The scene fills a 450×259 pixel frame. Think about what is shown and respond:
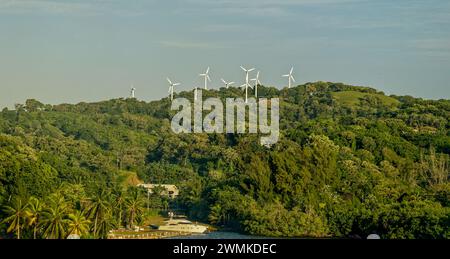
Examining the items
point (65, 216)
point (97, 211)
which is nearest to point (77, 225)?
point (65, 216)

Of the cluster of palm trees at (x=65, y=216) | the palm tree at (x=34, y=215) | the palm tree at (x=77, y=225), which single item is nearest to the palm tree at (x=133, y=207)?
the cluster of palm trees at (x=65, y=216)

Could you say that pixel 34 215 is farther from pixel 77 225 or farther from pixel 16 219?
pixel 77 225

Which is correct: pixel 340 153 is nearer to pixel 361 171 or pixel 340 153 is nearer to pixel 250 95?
pixel 361 171

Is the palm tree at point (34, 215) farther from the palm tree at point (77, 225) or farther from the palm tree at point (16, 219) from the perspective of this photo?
the palm tree at point (77, 225)

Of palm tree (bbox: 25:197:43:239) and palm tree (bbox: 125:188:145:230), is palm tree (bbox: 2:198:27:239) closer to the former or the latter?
palm tree (bbox: 25:197:43:239)

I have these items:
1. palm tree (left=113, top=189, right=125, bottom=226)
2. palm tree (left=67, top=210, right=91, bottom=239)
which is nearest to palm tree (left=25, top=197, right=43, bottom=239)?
palm tree (left=67, top=210, right=91, bottom=239)
